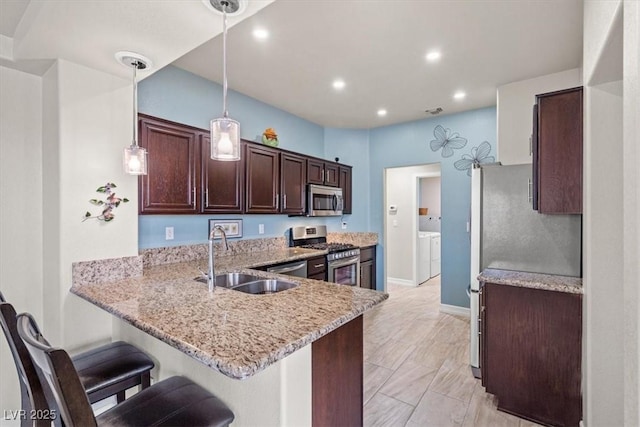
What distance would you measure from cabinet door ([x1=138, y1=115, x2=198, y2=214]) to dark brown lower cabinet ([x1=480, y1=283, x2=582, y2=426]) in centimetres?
250

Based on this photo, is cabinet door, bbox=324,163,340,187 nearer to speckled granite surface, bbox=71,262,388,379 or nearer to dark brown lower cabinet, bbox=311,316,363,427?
speckled granite surface, bbox=71,262,388,379

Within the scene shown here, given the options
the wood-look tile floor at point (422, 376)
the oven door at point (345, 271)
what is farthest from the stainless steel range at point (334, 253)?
the wood-look tile floor at point (422, 376)

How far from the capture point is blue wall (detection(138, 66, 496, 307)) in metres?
2.78

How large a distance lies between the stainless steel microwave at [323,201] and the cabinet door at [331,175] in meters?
0.08

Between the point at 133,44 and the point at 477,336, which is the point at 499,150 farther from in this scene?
the point at 133,44

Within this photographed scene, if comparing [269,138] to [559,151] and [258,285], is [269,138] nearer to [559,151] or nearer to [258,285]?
[258,285]

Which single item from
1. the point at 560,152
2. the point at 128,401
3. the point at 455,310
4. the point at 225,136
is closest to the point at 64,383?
the point at 128,401

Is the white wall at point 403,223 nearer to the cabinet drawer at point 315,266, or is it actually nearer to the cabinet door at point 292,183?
the cabinet door at point 292,183

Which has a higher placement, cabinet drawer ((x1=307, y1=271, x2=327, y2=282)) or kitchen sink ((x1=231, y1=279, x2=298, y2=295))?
kitchen sink ((x1=231, y1=279, x2=298, y2=295))

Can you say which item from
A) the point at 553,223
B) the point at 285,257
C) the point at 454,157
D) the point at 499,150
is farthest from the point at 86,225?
the point at 454,157

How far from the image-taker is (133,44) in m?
1.63

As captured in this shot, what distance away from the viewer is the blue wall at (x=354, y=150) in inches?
109

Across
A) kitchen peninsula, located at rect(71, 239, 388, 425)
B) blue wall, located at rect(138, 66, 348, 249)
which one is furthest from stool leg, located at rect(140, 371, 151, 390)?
blue wall, located at rect(138, 66, 348, 249)

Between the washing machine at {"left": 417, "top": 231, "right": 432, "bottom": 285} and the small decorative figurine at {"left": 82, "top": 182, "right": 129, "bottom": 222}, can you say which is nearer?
the small decorative figurine at {"left": 82, "top": 182, "right": 129, "bottom": 222}
